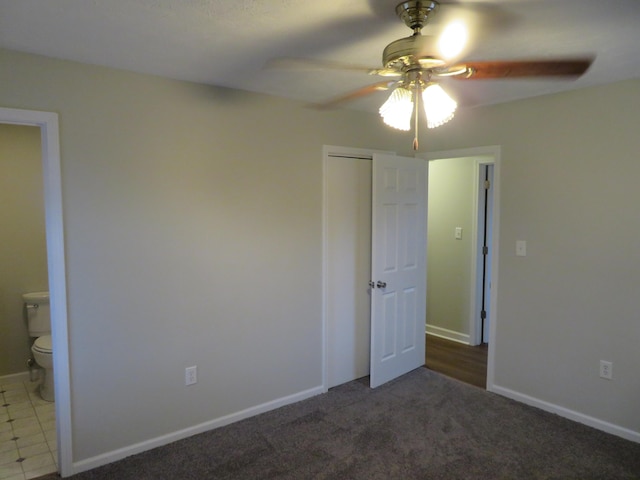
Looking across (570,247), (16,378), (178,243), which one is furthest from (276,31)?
(16,378)

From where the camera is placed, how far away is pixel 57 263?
219cm

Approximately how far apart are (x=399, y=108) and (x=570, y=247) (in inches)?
78.2

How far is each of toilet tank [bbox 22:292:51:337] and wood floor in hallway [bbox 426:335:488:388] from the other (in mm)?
3429

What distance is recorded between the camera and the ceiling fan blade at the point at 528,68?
4.57 feet

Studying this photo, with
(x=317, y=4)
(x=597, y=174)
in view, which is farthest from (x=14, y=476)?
(x=597, y=174)

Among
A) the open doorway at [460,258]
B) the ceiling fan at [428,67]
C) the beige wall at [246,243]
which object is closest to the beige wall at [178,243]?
the beige wall at [246,243]

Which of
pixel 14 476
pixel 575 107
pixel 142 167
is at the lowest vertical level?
pixel 14 476

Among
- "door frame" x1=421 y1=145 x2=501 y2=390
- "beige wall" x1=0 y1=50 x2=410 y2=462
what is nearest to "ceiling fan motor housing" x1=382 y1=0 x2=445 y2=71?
"beige wall" x1=0 y1=50 x2=410 y2=462

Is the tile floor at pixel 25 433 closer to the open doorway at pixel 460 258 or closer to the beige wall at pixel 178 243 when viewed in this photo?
the beige wall at pixel 178 243

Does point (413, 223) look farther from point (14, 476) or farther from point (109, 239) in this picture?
point (14, 476)

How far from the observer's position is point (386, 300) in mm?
3428

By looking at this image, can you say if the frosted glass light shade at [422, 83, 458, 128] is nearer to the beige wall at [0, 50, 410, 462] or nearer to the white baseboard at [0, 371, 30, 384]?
the beige wall at [0, 50, 410, 462]

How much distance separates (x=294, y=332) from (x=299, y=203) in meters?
0.99

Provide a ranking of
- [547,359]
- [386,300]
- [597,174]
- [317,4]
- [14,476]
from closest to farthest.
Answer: [317,4] → [14,476] → [597,174] → [547,359] → [386,300]
